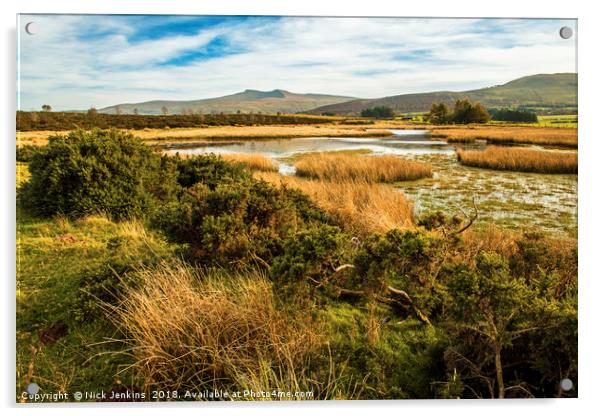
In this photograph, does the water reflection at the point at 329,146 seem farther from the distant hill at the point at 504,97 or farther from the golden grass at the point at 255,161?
the distant hill at the point at 504,97

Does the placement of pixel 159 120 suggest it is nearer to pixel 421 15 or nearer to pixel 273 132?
pixel 273 132

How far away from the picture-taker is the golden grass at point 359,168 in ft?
14.5

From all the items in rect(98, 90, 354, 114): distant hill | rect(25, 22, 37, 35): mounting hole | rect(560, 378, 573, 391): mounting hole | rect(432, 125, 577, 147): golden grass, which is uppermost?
rect(25, 22, 37, 35): mounting hole

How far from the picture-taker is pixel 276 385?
3273 mm

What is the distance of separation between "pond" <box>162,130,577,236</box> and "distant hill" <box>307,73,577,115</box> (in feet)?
0.97

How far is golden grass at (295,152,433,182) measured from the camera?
4410mm

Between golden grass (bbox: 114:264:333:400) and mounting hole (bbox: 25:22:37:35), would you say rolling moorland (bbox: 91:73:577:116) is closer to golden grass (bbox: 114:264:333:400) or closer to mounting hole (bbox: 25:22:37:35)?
mounting hole (bbox: 25:22:37:35)

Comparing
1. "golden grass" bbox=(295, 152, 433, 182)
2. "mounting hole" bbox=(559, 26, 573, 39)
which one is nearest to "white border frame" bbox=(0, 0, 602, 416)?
"mounting hole" bbox=(559, 26, 573, 39)

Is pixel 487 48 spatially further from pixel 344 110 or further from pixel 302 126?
pixel 302 126

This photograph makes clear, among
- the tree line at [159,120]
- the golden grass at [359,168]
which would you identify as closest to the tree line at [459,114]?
the golden grass at [359,168]

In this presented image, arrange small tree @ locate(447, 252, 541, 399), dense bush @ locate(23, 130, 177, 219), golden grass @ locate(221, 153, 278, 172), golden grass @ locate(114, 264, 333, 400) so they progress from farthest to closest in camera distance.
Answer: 1. dense bush @ locate(23, 130, 177, 219)
2. golden grass @ locate(221, 153, 278, 172)
3. golden grass @ locate(114, 264, 333, 400)
4. small tree @ locate(447, 252, 541, 399)

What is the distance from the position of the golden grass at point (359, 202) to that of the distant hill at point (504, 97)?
0.79m
